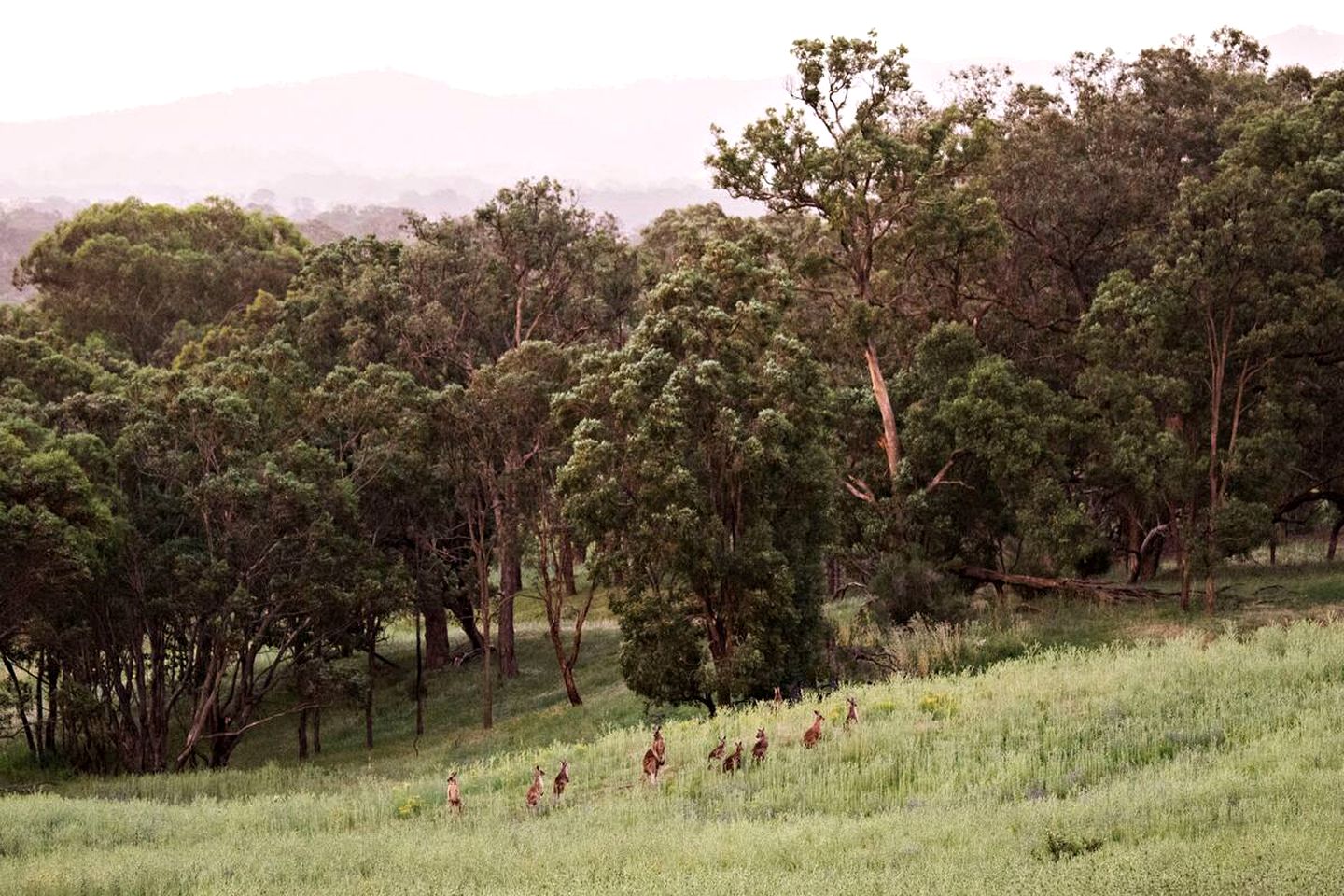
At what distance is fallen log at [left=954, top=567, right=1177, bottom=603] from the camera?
31391mm

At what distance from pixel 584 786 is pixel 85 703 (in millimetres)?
17155

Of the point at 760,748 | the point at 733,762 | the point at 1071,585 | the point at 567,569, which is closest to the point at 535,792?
the point at 733,762

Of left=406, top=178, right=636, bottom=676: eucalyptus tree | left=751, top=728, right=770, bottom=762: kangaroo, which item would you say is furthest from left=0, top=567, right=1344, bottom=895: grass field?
left=406, top=178, right=636, bottom=676: eucalyptus tree

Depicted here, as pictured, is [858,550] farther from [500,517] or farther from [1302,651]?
[1302,651]

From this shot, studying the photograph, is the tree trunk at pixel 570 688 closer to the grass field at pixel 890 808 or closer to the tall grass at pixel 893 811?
the grass field at pixel 890 808

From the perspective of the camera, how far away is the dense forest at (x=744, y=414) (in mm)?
26656

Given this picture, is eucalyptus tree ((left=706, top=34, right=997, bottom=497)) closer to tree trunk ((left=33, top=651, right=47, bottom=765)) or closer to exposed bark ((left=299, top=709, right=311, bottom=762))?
exposed bark ((left=299, top=709, right=311, bottom=762))

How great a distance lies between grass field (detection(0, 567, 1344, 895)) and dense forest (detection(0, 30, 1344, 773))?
446 centimetres

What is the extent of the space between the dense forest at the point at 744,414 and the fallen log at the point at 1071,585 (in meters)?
0.28

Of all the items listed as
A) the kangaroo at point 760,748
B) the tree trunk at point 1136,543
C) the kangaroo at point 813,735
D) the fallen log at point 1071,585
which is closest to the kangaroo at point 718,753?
the kangaroo at point 760,748

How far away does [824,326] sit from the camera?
38.2 metres

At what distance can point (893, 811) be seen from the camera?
543 inches

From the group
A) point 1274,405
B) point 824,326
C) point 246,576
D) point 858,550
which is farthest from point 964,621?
point 246,576

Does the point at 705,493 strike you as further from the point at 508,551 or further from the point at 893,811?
the point at 893,811
